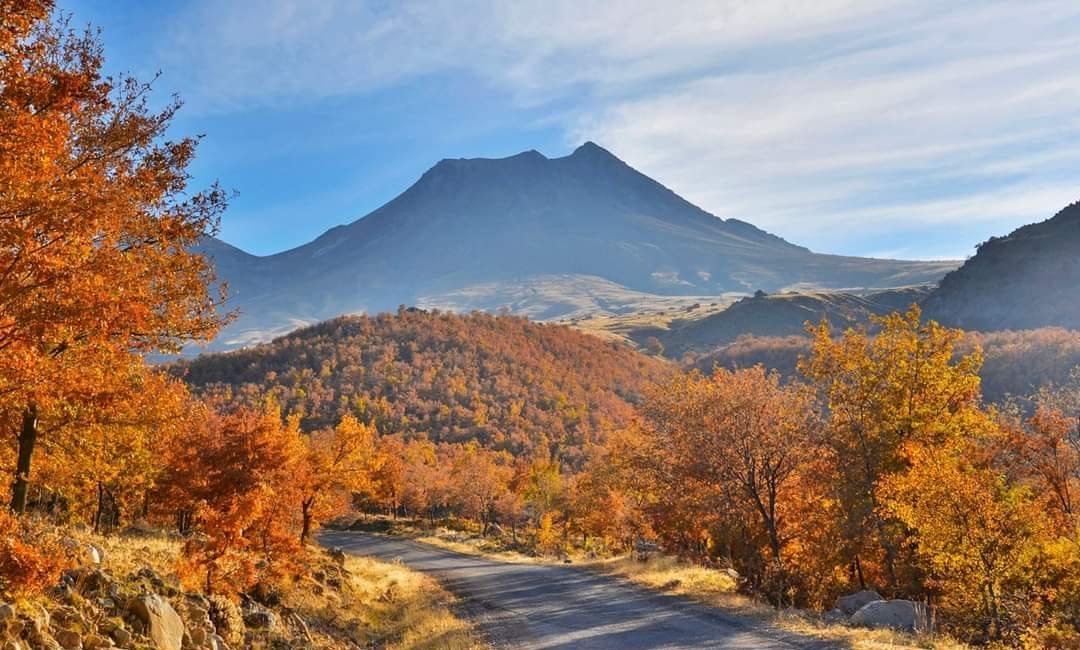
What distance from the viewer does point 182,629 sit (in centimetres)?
1285

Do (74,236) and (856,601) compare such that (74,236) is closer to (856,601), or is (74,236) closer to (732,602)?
(732,602)

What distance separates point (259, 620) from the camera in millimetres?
17531

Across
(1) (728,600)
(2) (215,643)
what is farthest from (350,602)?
(2) (215,643)

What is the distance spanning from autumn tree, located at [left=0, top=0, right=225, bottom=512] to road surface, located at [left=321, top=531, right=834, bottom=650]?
1343 cm

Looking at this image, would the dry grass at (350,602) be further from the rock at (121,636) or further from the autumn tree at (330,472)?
the autumn tree at (330,472)

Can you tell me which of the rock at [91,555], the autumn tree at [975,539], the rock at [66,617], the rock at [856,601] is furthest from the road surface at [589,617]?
the rock at [66,617]

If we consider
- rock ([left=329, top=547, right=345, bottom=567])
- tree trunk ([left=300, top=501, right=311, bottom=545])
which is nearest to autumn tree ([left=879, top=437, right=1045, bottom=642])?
rock ([left=329, top=547, right=345, bottom=567])

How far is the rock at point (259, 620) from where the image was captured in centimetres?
1728

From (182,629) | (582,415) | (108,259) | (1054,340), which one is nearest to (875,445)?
(182,629)

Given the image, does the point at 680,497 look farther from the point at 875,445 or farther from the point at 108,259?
the point at 108,259

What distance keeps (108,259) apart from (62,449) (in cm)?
1018

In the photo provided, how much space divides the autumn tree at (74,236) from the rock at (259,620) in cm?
594

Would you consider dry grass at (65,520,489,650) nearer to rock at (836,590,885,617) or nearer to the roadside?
the roadside

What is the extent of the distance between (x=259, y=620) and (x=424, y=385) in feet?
484
